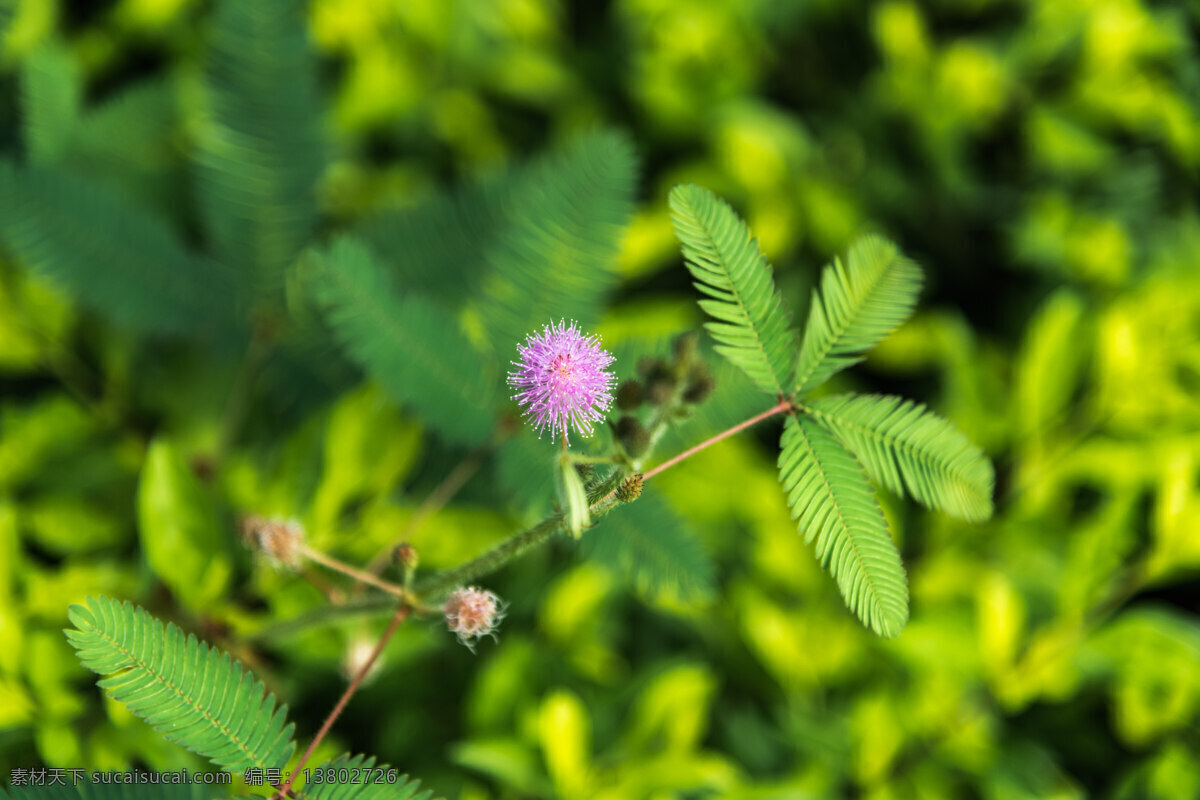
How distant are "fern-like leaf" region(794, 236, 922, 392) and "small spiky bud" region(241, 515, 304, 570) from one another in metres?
0.53

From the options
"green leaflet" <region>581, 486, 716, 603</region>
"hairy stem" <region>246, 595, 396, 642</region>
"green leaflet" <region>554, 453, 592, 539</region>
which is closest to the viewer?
"green leaflet" <region>554, 453, 592, 539</region>

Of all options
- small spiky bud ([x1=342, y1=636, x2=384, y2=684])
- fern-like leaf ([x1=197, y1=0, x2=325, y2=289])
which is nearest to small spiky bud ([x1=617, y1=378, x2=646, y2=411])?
small spiky bud ([x1=342, y1=636, x2=384, y2=684])

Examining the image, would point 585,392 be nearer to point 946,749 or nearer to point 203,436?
point 203,436

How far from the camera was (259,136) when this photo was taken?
4.00 ft

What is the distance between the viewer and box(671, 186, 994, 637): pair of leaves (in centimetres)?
63

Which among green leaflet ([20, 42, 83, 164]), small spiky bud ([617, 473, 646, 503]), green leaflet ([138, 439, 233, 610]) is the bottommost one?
green leaflet ([138, 439, 233, 610])

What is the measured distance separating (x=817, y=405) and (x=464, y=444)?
1.83 ft

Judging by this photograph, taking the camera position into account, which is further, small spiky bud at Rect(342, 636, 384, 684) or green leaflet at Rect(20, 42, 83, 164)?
green leaflet at Rect(20, 42, 83, 164)

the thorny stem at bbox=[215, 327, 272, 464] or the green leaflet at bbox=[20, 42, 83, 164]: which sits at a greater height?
the green leaflet at bbox=[20, 42, 83, 164]

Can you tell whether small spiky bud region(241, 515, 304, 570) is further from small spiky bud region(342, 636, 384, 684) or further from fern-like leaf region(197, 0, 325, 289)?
fern-like leaf region(197, 0, 325, 289)

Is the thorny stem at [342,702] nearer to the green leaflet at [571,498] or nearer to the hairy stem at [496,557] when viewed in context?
the hairy stem at [496,557]

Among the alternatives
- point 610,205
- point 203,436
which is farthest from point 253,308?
point 610,205

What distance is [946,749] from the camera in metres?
1.32

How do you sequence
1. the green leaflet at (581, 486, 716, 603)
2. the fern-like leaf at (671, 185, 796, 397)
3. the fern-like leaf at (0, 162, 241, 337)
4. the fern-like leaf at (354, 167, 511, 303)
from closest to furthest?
the fern-like leaf at (671, 185, 796, 397), the green leaflet at (581, 486, 716, 603), the fern-like leaf at (0, 162, 241, 337), the fern-like leaf at (354, 167, 511, 303)
